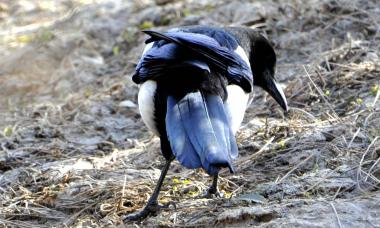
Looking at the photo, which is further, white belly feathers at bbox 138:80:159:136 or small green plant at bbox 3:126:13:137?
small green plant at bbox 3:126:13:137

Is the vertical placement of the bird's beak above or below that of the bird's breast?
below

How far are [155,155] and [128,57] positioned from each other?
229 centimetres

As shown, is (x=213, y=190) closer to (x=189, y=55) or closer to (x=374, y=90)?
(x=189, y=55)

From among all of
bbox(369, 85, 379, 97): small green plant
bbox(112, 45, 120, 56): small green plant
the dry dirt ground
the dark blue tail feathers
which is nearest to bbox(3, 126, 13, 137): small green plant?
the dry dirt ground

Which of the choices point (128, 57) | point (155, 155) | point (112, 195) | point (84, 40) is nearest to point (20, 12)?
point (84, 40)

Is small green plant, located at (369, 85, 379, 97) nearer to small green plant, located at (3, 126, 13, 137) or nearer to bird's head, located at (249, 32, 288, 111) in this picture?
bird's head, located at (249, 32, 288, 111)

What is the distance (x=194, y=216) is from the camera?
155 inches

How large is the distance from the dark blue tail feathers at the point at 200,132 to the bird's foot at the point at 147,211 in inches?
21.9

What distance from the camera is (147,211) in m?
4.18

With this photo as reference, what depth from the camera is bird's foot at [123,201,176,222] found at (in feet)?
13.6

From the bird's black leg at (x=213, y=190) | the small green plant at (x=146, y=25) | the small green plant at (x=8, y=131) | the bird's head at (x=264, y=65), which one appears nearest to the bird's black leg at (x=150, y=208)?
the bird's black leg at (x=213, y=190)

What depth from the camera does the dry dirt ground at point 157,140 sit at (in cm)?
402

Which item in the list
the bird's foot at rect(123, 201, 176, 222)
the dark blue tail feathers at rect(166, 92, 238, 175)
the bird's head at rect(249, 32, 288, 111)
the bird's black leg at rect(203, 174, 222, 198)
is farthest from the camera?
the bird's head at rect(249, 32, 288, 111)

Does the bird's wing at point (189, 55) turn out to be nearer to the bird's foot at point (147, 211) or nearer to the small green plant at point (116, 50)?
the bird's foot at point (147, 211)
